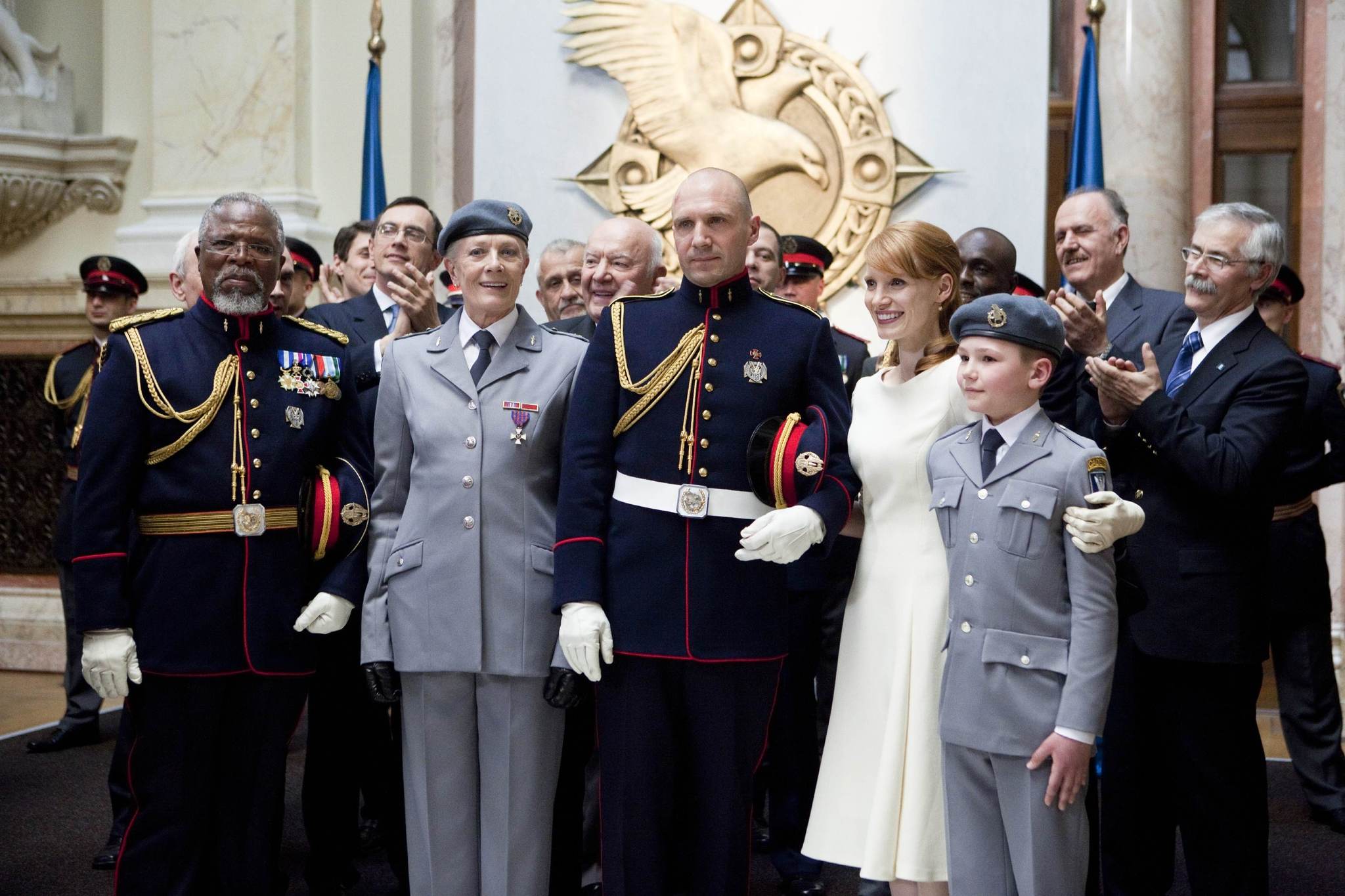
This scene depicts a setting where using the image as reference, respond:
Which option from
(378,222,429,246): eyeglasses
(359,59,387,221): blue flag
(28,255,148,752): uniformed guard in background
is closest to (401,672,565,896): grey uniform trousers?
(378,222,429,246): eyeglasses

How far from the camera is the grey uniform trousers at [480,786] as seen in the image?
8.74 feet

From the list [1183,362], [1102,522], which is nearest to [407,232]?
[1183,362]

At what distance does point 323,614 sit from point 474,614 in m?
0.30

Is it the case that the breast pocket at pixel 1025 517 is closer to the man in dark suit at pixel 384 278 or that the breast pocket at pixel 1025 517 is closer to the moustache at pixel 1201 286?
the moustache at pixel 1201 286

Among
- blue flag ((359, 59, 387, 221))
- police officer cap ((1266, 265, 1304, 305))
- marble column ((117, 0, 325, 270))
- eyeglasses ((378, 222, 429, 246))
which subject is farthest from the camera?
marble column ((117, 0, 325, 270))

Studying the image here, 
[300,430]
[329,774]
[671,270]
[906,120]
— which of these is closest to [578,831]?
[329,774]

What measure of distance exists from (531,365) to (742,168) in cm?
321

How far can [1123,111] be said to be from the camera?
5.55 metres

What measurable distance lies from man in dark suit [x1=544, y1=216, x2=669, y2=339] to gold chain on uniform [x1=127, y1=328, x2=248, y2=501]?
1.00m

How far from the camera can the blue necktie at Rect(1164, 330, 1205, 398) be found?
2992mm

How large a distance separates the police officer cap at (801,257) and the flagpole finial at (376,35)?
228cm

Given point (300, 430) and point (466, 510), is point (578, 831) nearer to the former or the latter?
point (466, 510)

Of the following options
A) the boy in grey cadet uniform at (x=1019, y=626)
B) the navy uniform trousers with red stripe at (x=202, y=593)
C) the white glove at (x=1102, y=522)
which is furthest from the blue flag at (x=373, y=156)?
the white glove at (x=1102, y=522)

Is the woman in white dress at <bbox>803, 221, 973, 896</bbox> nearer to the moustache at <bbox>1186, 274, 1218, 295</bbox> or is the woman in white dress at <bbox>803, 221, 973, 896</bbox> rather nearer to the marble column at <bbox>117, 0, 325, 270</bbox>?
the moustache at <bbox>1186, 274, 1218, 295</bbox>
